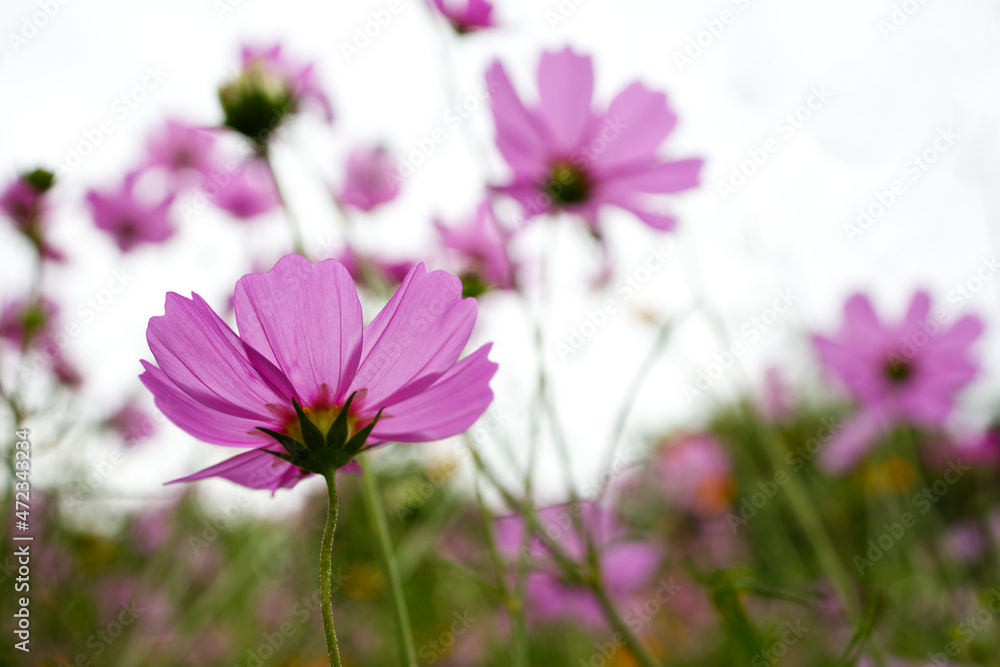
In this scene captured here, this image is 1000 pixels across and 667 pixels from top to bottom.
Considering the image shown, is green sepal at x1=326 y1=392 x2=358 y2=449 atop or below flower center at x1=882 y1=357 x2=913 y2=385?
below

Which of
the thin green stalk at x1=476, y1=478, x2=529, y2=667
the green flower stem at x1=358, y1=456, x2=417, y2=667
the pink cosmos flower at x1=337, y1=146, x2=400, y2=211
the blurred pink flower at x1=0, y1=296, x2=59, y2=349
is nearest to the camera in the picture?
the green flower stem at x1=358, y1=456, x2=417, y2=667

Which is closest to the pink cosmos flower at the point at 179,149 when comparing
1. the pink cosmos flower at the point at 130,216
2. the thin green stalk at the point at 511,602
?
the pink cosmos flower at the point at 130,216

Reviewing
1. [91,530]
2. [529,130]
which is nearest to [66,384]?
[91,530]

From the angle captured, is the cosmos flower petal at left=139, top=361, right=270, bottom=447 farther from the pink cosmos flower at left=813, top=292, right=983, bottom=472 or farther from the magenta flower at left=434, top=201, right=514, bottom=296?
the pink cosmos flower at left=813, top=292, right=983, bottom=472

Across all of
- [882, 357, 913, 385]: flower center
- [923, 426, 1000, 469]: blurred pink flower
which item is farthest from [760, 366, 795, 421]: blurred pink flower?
[882, 357, 913, 385]: flower center

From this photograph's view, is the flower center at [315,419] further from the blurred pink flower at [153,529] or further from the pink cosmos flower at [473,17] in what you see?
the blurred pink flower at [153,529]

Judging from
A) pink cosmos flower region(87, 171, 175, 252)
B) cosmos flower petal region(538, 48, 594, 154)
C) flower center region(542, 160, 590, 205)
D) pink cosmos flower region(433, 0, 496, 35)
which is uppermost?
pink cosmos flower region(87, 171, 175, 252)
